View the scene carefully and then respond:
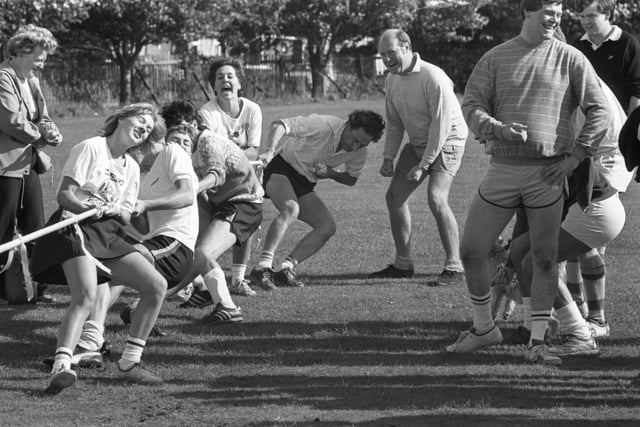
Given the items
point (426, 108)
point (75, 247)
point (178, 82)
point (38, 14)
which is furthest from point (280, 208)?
point (178, 82)

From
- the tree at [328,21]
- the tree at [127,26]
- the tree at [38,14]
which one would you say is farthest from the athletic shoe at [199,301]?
the tree at [328,21]

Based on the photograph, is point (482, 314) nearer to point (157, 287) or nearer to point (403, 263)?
point (157, 287)

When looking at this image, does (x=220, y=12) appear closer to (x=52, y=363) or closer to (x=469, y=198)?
(x=469, y=198)

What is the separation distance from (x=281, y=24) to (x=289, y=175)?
130ft

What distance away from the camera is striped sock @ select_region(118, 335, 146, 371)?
6270 mm

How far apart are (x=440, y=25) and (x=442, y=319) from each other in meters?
43.9

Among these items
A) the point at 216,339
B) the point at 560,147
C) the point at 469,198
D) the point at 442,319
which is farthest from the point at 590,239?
the point at 469,198

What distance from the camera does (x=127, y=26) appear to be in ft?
131

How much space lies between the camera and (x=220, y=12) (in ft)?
140

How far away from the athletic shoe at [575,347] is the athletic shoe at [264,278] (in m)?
3.09

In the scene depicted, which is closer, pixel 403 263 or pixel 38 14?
pixel 403 263

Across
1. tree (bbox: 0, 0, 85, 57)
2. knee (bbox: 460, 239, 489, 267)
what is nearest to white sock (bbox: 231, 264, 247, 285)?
knee (bbox: 460, 239, 489, 267)

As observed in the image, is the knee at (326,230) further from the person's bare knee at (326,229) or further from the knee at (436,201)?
the knee at (436,201)

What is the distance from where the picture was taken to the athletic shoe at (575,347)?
22.1 feet
